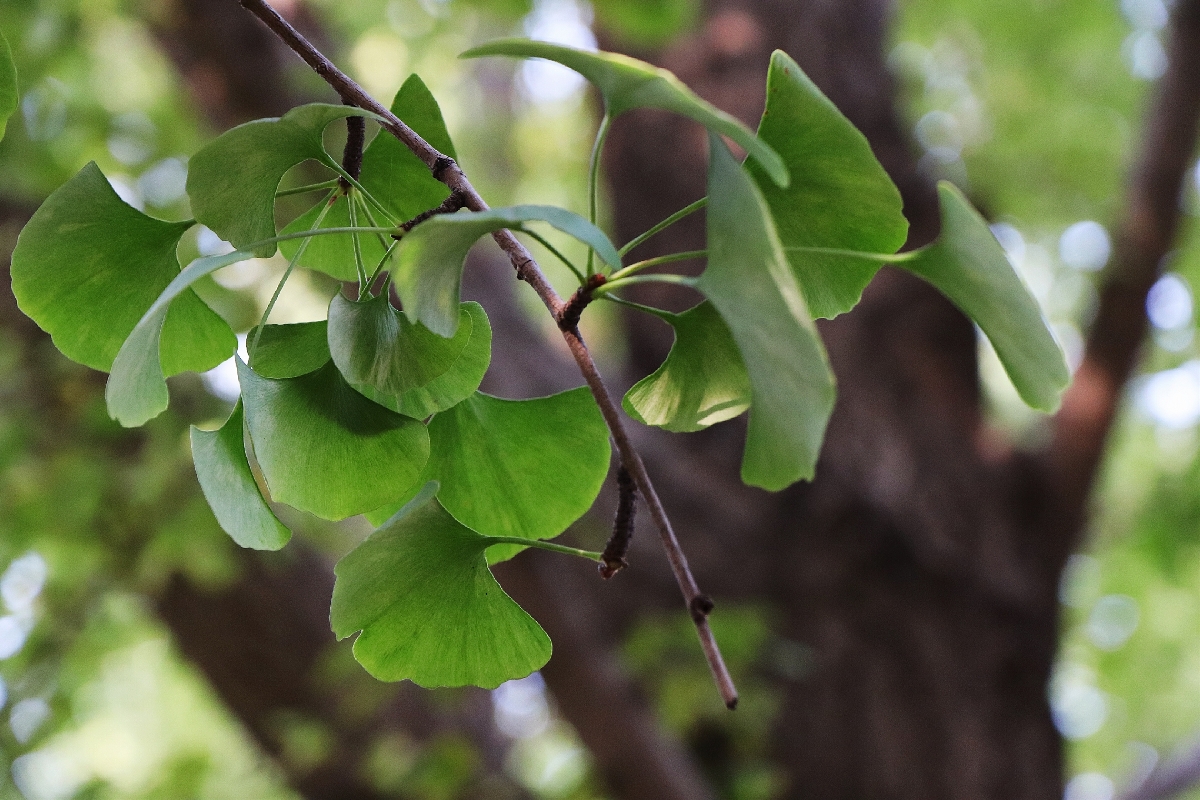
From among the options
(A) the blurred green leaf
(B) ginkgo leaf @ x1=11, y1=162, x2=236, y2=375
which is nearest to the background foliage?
(A) the blurred green leaf

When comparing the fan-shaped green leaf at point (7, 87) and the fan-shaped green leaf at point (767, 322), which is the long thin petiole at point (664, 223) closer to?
the fan-shaped green leaf at point (767, 322)

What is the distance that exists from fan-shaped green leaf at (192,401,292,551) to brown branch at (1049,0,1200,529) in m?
1.64

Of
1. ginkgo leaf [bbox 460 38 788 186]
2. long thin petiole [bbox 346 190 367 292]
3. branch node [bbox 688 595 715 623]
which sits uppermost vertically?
ginkgo leaf [bbox 460 38 788 186]

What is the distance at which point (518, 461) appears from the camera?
374 mm

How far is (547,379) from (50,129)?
0.83 meters

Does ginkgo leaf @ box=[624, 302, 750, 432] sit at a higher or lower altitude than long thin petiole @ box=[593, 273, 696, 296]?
A: lower

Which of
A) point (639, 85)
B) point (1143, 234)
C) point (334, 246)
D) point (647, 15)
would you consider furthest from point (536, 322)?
point (639, 85)

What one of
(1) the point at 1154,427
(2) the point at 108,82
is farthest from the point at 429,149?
(1) the point at 1154,427

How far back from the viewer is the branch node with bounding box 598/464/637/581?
318 millimetres

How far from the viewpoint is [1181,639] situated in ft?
10.8

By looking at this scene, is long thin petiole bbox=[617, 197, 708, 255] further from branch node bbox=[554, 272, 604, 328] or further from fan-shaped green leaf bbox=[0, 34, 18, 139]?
fan-shaped green leaf bbox=[0, 34, 18, 139]

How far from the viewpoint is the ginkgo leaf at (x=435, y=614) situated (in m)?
0.32

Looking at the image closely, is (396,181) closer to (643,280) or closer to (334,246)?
(334,246)

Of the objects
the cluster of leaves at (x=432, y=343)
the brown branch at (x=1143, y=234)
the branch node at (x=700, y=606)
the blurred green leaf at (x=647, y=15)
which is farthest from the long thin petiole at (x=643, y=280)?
the brown branch at (x=1143, y=234)
